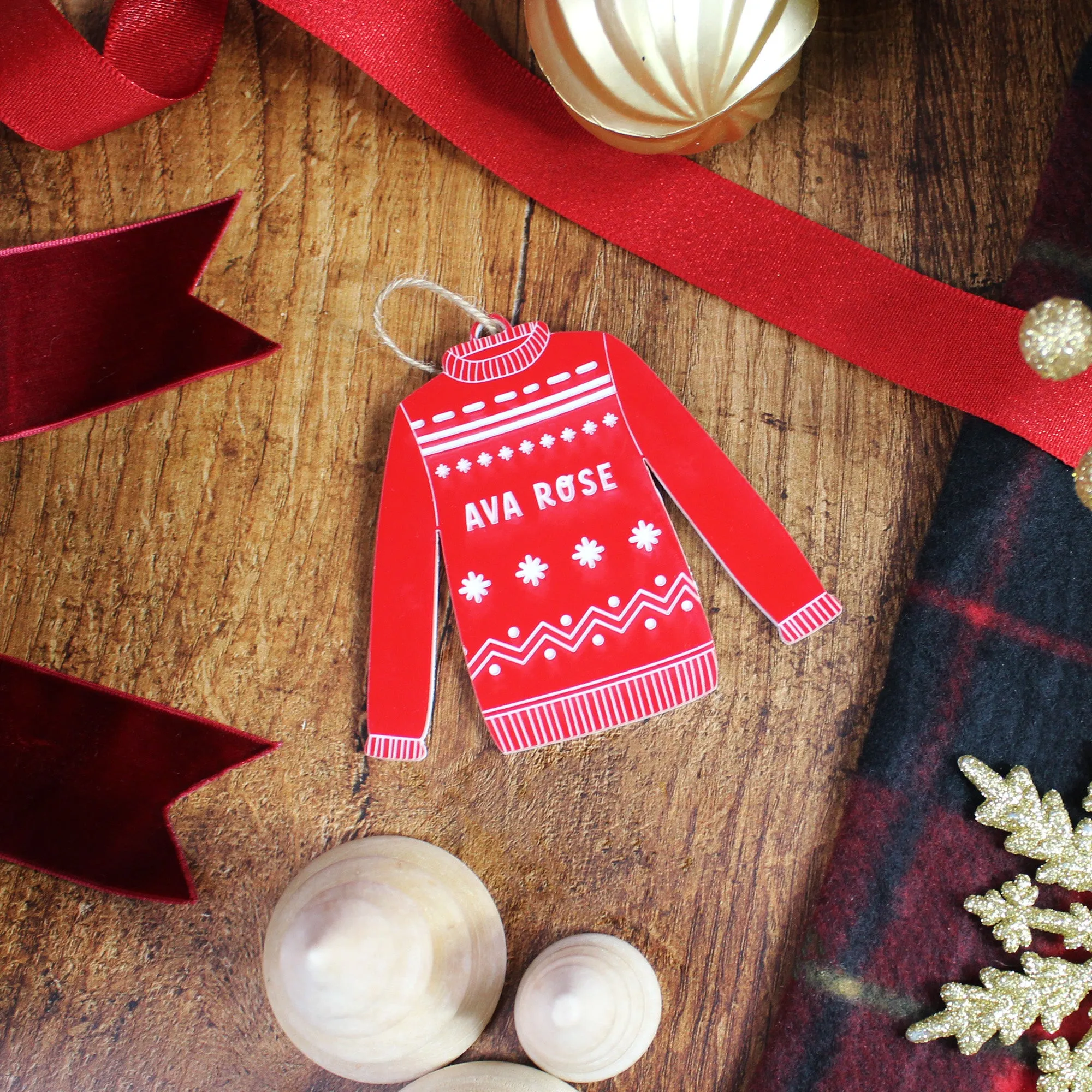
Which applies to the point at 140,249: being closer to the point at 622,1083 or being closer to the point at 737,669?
the point at 737,669

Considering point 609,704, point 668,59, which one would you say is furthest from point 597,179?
point 609,704

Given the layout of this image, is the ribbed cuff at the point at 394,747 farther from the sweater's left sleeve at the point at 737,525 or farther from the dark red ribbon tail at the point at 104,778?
the sweater's left sleeve at the point at 737,525

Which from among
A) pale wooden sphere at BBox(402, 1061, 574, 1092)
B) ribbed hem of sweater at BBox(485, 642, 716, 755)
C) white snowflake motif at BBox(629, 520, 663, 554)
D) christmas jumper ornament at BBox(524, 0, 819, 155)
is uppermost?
christmas jumper ornament at BBox(524, 0, 819, 155)

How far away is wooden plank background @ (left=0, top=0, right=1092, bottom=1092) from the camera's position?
2.30ft

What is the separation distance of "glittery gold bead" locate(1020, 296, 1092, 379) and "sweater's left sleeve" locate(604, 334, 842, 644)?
0.67 ft

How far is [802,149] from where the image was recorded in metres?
0.72

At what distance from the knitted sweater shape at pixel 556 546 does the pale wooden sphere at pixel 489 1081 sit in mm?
227

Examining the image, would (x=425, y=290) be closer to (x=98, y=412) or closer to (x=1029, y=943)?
(x=98, y=412)

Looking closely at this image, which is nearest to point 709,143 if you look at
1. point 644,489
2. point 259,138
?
point 644,489

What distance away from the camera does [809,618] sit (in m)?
0.69

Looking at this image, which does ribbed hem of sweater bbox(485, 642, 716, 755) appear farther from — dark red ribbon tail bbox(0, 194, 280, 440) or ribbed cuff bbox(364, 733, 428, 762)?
dark red ribbon tail bbox(0, 194, 280, 440)

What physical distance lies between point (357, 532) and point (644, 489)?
231 millimetres

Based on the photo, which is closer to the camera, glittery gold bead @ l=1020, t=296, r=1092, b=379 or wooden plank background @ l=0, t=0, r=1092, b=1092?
glittery gold bead @ l=1020, t=296, r=1092, b=379

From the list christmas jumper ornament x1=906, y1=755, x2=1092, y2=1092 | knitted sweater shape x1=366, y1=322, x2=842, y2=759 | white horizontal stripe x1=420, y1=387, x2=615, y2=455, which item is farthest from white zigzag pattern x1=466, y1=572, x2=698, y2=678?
christmas jumper ornament x1=906, y1=755, x2=1092, y2=1092
